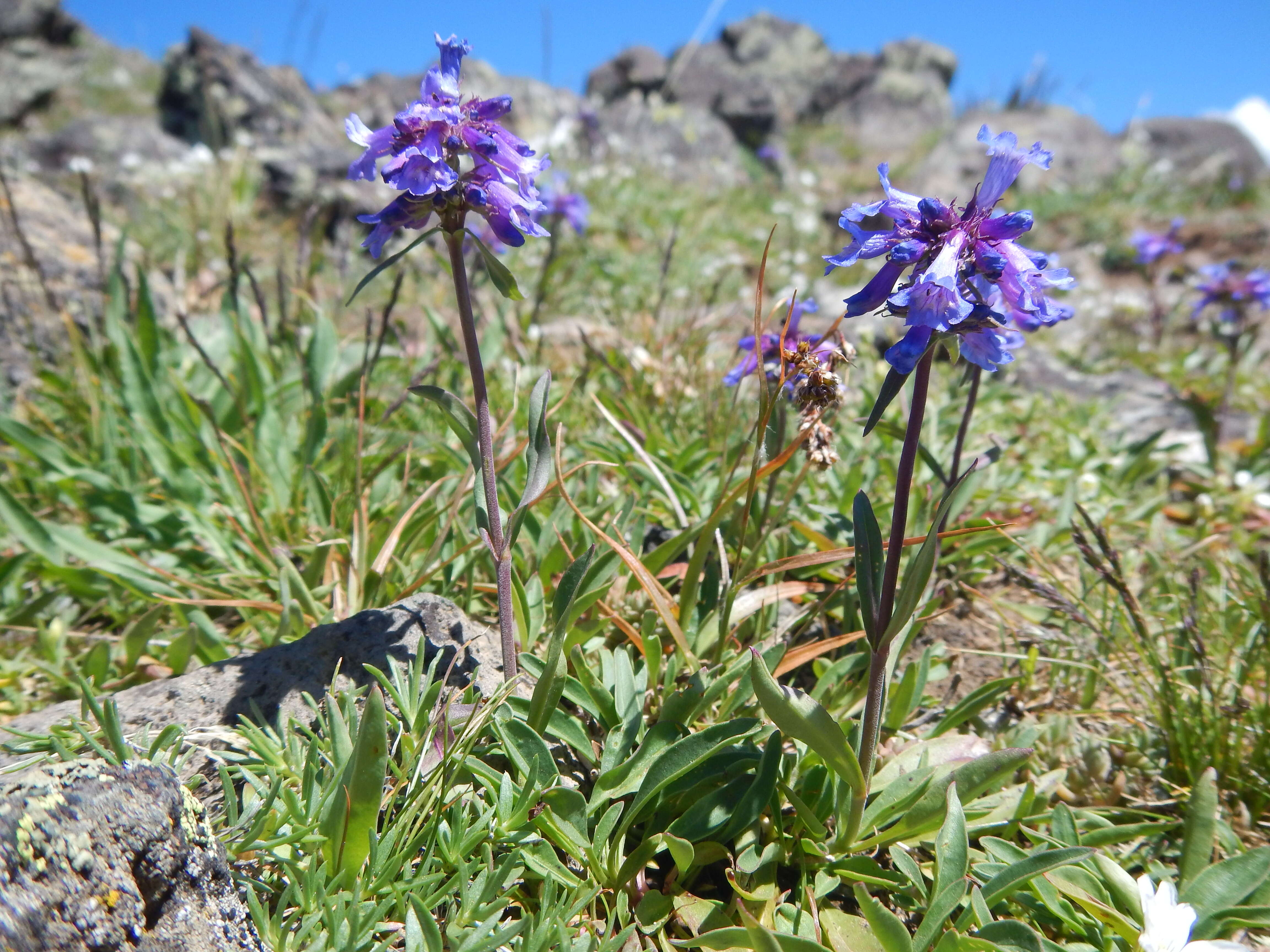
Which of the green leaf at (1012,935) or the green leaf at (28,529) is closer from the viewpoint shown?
the green leaf at (1012,935)

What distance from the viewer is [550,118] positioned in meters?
14.1

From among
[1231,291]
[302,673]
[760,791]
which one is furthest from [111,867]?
[1231,291]

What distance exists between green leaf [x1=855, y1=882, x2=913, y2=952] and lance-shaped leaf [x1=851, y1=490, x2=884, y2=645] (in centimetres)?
47

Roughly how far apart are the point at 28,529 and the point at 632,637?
2141mm

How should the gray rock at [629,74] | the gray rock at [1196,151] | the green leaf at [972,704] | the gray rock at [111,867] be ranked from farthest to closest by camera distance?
1. the gray rock at [629,74]
2. the gray rock at [1196,151]
3. the green leaf at [972,704]
4. the gray rock at [111,867]

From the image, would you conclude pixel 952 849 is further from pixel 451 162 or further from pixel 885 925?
pixel 451 162

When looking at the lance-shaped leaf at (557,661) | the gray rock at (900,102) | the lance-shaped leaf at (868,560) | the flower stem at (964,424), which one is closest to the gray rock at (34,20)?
the gray rock at (900,102)

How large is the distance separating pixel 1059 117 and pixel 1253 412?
676 inches

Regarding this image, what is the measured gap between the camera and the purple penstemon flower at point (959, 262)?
1271 millimetres

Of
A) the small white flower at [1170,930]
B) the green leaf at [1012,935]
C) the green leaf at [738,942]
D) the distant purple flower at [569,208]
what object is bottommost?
the green leaf at [738,942]

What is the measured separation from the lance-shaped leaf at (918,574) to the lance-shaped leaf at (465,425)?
91 cm

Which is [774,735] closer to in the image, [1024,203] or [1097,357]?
[1097,357]

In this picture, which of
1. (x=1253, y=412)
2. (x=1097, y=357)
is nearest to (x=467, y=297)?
(x=1253, y=412)

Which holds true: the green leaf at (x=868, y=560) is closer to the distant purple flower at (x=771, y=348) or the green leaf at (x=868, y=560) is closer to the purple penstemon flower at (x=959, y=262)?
the purple penstemon flower at (x=959, y=262)
